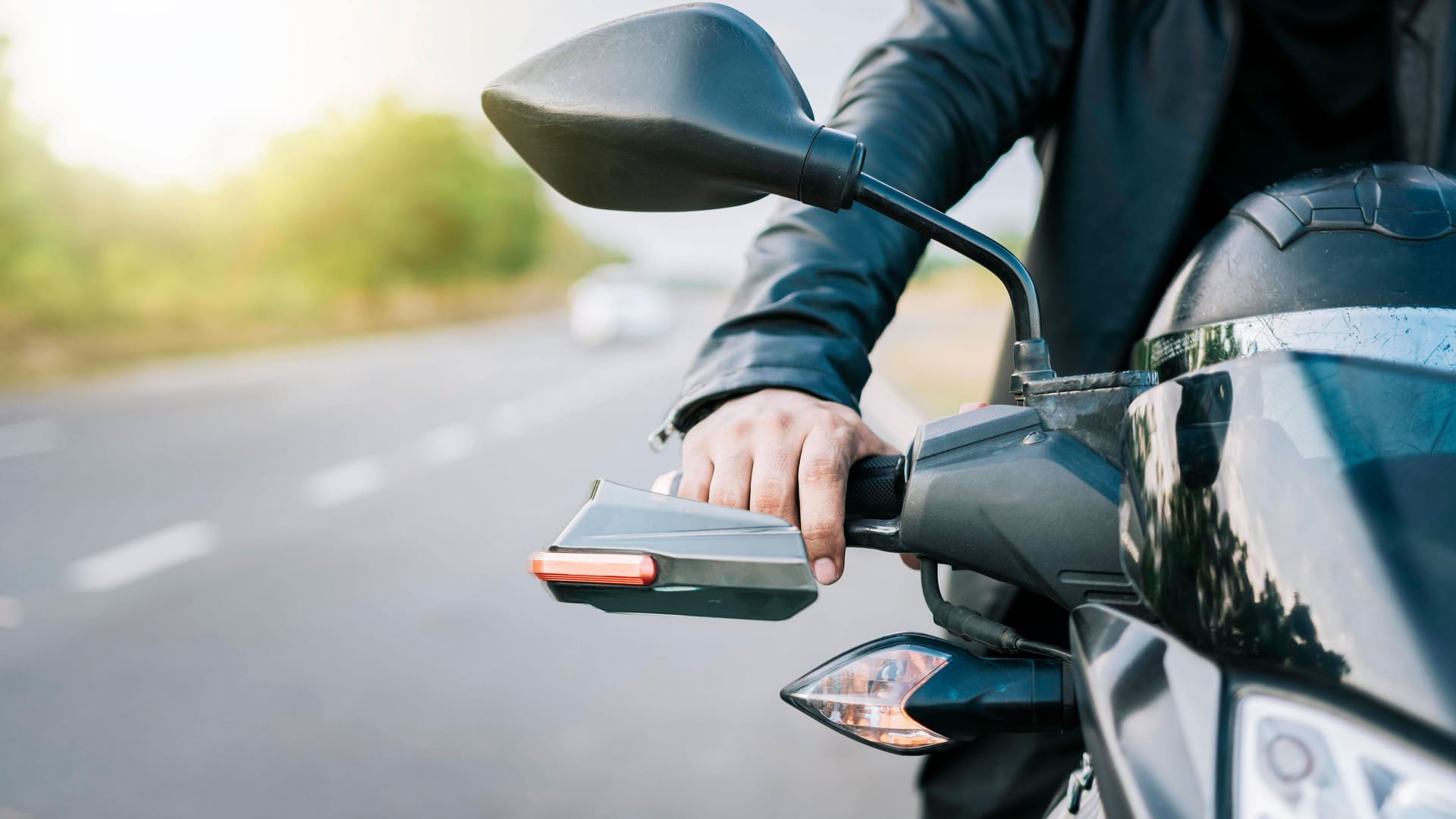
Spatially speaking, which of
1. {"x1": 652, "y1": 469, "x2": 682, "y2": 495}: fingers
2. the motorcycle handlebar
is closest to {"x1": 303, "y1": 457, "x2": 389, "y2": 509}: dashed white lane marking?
{"x1": 652, "y1": 469, "x2": 682, "y2": 495}: fingers

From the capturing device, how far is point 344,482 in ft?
28.5

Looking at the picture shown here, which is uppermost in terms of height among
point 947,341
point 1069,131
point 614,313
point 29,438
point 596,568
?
point 1069,131

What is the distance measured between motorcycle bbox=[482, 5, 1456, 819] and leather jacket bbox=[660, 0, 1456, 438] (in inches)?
13.7

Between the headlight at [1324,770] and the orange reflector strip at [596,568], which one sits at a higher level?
the headlight at [1324,770]

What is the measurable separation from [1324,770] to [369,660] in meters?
4.48

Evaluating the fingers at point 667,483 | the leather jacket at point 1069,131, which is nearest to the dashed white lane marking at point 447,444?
the leather jacket at point 1069,131

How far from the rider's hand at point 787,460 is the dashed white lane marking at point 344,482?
7.28 metres

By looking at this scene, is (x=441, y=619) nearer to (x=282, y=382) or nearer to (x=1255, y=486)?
(x=1255, y=486)

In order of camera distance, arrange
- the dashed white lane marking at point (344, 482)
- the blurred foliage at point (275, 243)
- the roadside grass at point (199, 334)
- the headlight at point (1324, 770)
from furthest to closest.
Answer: the blurred foliage at point (275, 243) → the roadside grass at point (199, 334) → the dashed white lane marking at point (344, 482) → the headlight at point (1324, 770)

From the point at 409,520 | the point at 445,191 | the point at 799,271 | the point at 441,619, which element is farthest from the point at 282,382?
the point at 445,191

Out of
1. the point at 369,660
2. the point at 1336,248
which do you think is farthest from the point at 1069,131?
the point at 369,660

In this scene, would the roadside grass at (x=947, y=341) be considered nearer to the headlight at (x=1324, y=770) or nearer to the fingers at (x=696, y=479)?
the fingers at (x=696, y=479)

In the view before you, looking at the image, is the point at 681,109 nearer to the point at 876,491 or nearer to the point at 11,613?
the point at 876,491

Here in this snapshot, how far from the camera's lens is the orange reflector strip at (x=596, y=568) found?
0.84 meters
